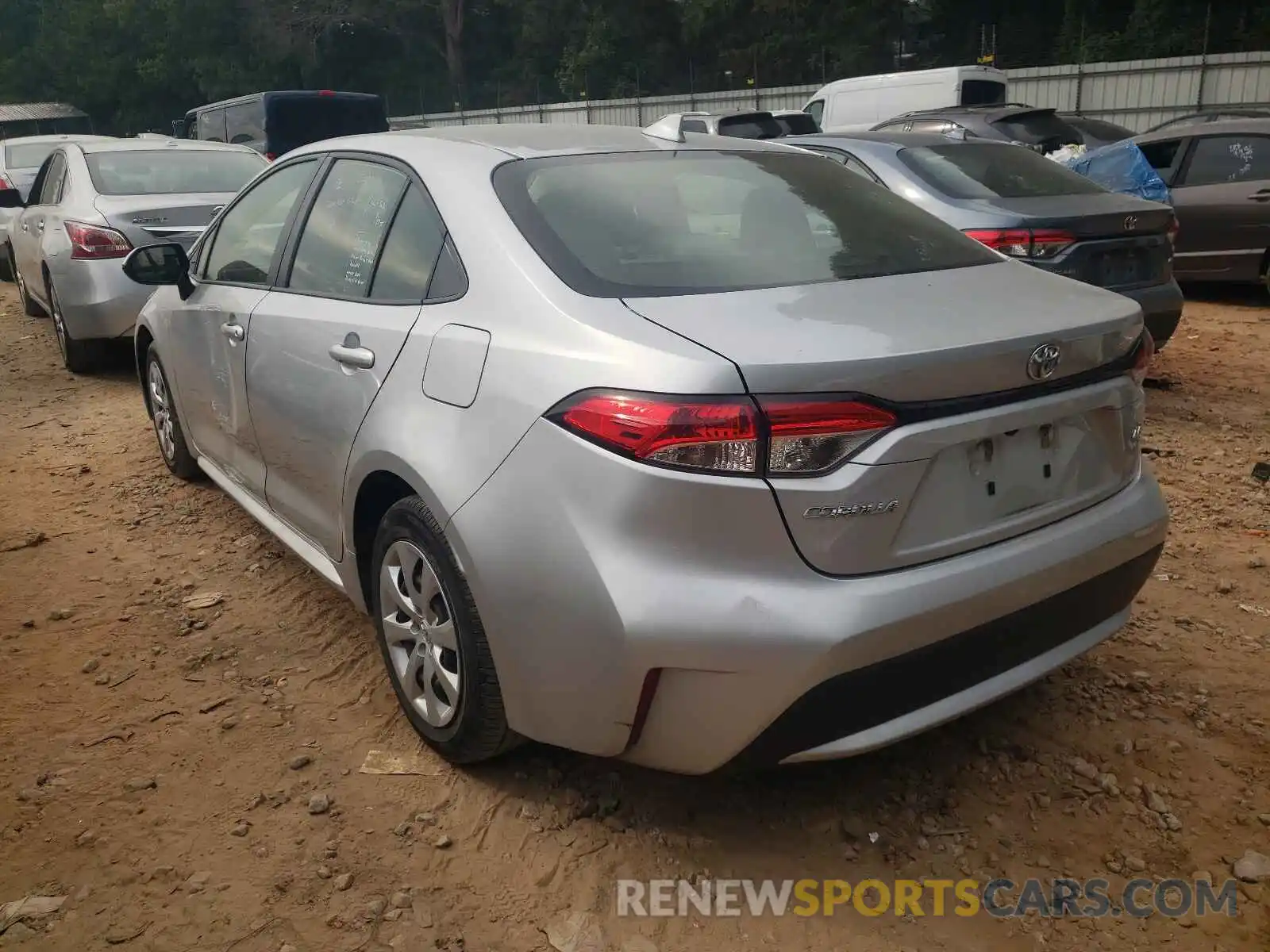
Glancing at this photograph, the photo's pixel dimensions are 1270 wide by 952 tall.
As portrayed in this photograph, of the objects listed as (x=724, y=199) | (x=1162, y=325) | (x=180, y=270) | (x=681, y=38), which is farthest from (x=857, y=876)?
(x=681, y=38)

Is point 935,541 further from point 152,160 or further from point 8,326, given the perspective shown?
point 8,326

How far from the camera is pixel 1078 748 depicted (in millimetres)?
2775

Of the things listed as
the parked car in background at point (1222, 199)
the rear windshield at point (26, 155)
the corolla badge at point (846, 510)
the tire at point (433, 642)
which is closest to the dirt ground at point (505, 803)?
the tire at point (433, 642)

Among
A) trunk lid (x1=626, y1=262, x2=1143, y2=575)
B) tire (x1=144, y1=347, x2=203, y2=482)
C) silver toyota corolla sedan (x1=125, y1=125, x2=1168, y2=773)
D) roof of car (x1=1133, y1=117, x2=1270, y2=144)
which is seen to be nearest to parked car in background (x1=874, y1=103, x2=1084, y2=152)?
roof of car (x1=1133, y1=117, x2=1270, y2=144)

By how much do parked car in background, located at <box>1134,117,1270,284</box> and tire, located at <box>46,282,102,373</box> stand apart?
8284mm

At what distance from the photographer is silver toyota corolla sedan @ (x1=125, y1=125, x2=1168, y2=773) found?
2002mm

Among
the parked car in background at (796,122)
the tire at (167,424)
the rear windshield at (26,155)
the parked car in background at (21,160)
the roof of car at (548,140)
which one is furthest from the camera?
the parked car in background at (796,122)

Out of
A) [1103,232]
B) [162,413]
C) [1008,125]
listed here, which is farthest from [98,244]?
[1008,125]

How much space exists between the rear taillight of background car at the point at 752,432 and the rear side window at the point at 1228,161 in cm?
818

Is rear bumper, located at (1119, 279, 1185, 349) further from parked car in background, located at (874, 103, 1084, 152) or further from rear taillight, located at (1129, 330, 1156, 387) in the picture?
parked car in background, located at (874, 103, 1084, 152)

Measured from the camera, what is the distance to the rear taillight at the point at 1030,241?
5.32 meters

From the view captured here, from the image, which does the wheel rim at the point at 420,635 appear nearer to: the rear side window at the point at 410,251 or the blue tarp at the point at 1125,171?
the rear side window at the point at 410,251

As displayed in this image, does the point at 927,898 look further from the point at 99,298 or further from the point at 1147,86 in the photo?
the point at 1147,86

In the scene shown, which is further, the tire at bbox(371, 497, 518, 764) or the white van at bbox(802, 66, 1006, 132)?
the white van at bbox(802, 66, 1006, 132)
